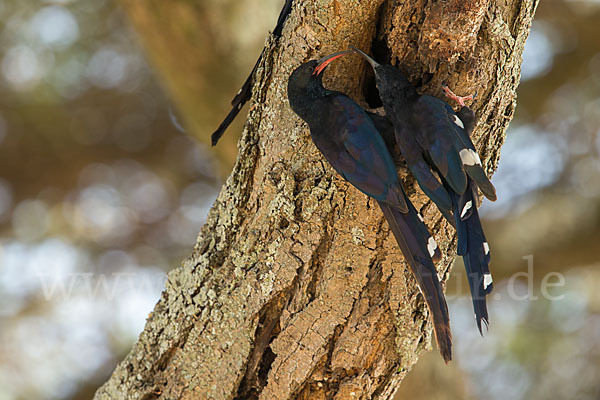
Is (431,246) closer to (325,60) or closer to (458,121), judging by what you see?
(458,121)

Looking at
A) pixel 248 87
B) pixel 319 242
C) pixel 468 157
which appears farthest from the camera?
pixel 248 87

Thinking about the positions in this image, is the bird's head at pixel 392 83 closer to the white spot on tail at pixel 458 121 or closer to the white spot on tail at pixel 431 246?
the white spot on tail at pixel 458 121

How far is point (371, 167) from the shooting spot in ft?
3.65

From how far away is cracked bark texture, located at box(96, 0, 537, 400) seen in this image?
1.18 m

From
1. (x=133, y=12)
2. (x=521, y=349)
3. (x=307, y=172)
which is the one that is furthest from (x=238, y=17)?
(x=521, y=349)

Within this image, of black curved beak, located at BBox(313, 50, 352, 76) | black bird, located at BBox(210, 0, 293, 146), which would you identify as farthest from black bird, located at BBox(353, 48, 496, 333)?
black bird, located at BBox(210, 0, 293, 146)

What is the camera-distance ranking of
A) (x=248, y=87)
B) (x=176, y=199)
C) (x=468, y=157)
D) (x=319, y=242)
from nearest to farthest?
(x=468, y=157) → (x=319, y=242) → (x=248, y=87) → (x=176, y=199)

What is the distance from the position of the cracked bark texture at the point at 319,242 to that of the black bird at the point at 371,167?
0.22ft

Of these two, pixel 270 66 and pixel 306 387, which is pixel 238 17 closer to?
pixel 270 66

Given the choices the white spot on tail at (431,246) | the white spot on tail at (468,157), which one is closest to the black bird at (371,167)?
the white spot on tail at (431,246)

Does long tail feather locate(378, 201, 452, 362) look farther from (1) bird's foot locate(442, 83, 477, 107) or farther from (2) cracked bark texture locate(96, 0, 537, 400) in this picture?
(1) bird's foot locate(442, 83, 477, 107)

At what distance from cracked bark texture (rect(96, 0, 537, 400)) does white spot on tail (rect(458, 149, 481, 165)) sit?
14 cm

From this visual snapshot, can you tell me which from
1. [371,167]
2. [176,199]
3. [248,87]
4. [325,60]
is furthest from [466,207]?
[176,199]

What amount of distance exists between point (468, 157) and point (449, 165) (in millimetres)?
36
